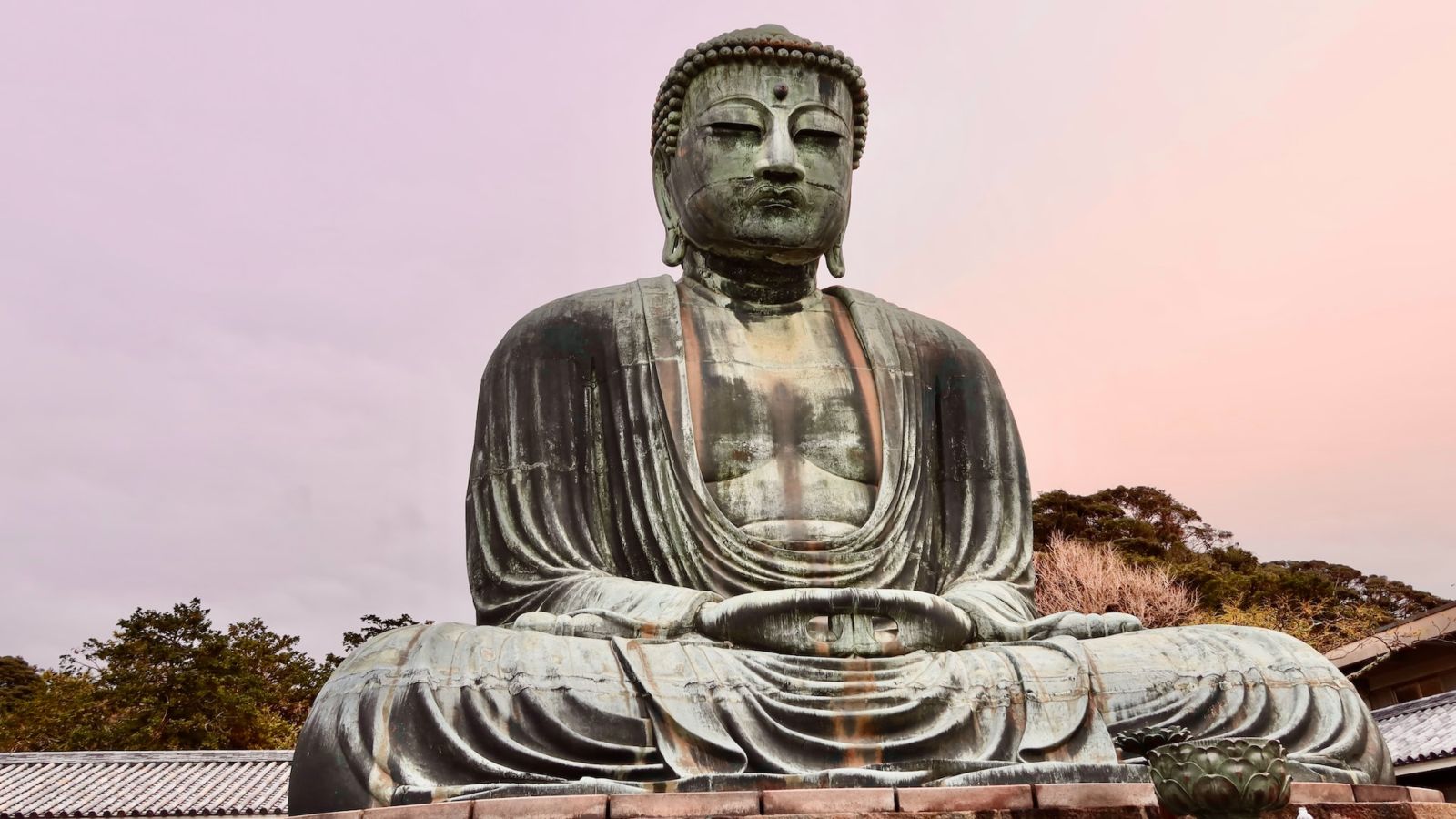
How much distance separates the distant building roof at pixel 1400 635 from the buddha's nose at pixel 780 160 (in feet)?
47.0

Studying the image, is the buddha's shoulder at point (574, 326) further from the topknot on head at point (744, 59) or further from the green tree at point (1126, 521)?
the green tree at point (1126, 521)

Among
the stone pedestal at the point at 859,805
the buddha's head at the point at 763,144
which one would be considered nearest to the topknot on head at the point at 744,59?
the buddha's head at the point at 763,144

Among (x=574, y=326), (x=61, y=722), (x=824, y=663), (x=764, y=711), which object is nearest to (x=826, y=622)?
(x=824, y=663)

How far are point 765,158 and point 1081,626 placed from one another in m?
2.84

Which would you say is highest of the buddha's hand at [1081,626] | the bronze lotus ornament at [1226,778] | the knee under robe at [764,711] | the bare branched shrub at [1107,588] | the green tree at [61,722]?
the bare branched shrub at [1107,588]

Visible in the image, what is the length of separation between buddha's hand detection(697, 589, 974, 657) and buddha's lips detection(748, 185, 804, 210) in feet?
7.79

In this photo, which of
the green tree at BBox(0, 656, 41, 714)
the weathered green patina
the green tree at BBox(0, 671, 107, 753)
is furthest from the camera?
the green tree at BBox(0, 656, 41, 714)

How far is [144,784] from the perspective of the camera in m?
20.6

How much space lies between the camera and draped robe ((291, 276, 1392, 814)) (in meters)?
4.77

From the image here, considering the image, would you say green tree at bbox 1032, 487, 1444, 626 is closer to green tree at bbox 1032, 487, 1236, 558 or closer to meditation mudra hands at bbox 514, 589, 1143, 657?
green tree at bbox 1032, 487, 1236, 558

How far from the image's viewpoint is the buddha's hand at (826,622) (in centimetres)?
543

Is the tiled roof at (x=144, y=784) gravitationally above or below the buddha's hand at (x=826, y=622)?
above

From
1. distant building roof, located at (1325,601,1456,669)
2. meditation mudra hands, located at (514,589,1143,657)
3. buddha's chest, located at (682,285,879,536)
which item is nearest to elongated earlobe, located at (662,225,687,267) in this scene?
buddha's chest, located at (682,285,879,536)

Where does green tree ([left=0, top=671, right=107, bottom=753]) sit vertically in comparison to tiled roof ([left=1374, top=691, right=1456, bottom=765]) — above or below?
above
